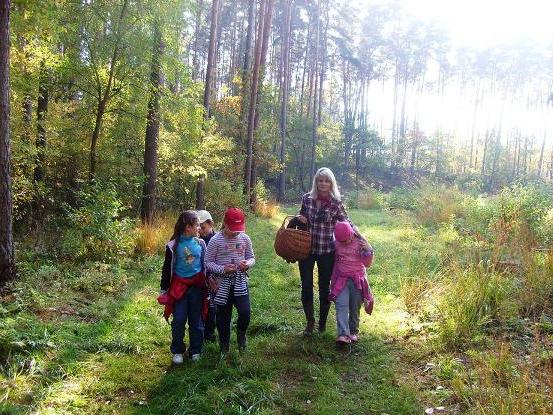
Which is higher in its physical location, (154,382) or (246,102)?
(246,102)

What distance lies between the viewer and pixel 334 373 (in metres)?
4.45

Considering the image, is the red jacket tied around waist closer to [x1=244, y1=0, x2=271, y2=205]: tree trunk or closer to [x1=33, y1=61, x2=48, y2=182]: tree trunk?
[x1=33, y1=61, x2=48, y2=182]: tree trunk

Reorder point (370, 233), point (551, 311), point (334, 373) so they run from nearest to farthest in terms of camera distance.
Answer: point (334, 373) → point (551, 311) → point (370, 233)

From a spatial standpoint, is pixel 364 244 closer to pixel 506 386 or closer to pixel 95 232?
pixel 506 386

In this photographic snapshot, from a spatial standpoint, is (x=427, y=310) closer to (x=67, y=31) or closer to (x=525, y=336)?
(x=525, y=336)

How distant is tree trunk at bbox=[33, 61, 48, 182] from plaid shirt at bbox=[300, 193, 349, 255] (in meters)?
7.61

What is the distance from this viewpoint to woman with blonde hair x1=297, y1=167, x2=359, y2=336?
525 centimetres

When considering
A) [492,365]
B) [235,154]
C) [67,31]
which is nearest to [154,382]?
[492,365]

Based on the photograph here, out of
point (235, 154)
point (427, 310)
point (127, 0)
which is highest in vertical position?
point (127, 0)

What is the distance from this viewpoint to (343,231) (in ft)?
16.6

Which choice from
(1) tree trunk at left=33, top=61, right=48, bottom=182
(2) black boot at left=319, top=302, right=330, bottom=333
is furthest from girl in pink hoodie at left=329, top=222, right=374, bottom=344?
(1) tree trunk at left=33, top=61, right=48, bottom=182

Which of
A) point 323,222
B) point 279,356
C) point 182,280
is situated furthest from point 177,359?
point 323,222

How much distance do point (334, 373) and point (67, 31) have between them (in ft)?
28.2

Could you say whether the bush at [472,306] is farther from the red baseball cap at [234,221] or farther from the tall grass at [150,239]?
the tall grass at [150,239]
